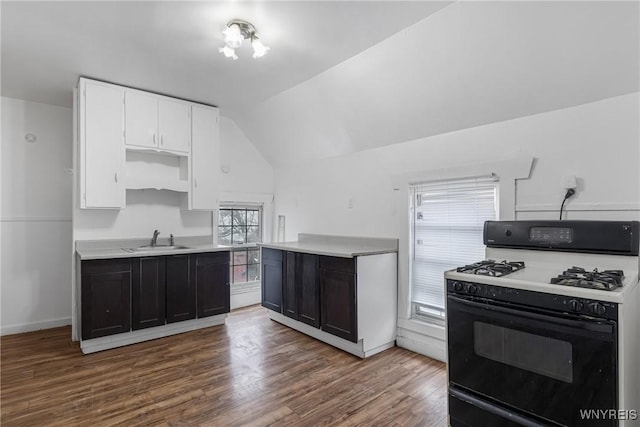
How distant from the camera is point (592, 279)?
1.57 meters

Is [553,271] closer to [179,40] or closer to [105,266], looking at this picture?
[179,40]

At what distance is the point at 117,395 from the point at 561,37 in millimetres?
3729

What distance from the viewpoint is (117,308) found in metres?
3.19

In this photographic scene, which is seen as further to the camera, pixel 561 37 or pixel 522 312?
pixel 561 37

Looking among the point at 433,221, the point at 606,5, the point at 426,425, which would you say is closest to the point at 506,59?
the point at 606,5

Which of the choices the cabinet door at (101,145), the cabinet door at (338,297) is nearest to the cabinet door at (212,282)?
the cabinet door at (101,145)

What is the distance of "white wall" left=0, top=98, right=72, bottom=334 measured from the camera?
368 cm

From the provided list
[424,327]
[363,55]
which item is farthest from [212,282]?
[363,55]

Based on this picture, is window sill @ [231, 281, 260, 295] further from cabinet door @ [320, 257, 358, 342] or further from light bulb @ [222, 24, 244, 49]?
light bulb @ [222, 24, 244, 49]

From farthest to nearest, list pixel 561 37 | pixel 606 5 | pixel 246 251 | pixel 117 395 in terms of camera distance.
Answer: pixel 246 251 → pixel 117 395 → pixel 561 37 → pixel 606 5

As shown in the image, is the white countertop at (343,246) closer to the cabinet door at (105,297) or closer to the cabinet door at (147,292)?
the cabinet door at (147,292)

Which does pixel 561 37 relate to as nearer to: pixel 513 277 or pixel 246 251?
pixel 513 277

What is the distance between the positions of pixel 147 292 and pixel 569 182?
12.2 ft

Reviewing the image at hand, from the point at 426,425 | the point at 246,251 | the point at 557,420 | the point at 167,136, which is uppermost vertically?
the point at 167,136
